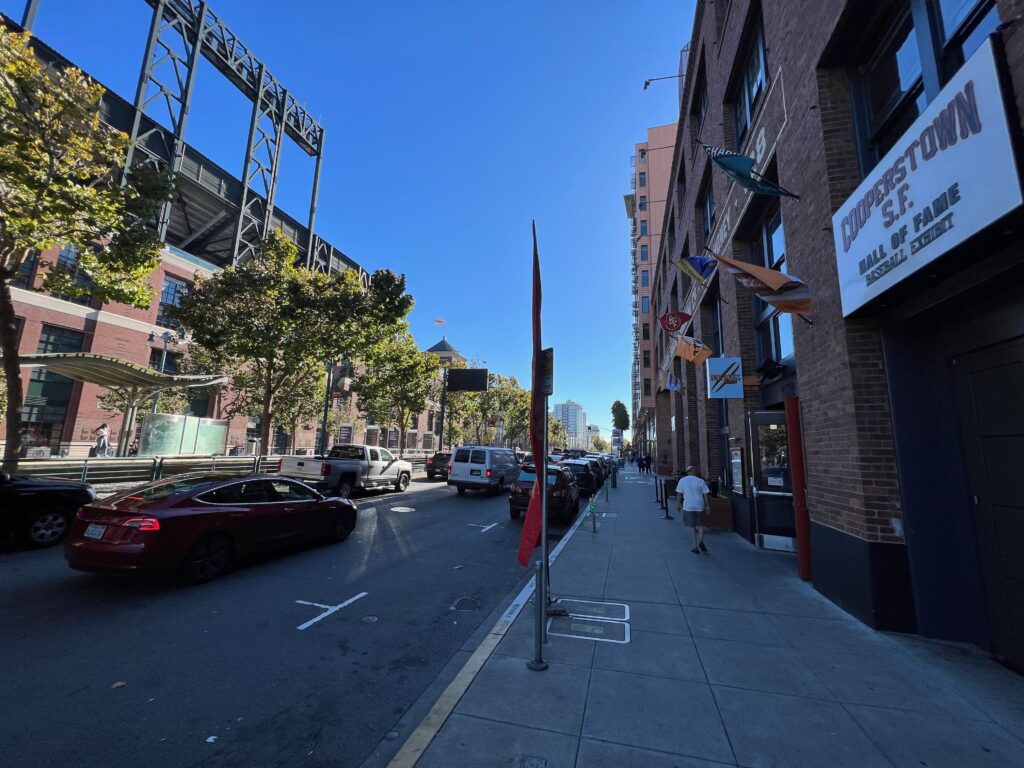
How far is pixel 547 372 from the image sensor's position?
449 centimetres

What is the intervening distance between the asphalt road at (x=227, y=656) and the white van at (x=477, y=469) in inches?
373

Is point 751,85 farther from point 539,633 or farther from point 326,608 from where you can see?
point 326,608

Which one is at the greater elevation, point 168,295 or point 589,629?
point 168,295

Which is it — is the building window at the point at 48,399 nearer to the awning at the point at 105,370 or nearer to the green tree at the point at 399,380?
the awning at the point at 105,370

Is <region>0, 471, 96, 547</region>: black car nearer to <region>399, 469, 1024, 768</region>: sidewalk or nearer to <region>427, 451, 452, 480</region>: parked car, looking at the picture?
<region>399, 469, 1024, 768</region>: sidewalk

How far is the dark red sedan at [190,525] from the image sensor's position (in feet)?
18.7

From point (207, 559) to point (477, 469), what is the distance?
37.9ft

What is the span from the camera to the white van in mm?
17359

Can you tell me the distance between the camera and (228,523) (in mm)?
6637

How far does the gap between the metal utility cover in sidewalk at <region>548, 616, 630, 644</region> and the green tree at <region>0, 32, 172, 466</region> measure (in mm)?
12111

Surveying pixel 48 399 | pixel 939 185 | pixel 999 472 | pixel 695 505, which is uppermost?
pixel 939 185

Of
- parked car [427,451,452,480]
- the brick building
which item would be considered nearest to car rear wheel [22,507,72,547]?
the brick building

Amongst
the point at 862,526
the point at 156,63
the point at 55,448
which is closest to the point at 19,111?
the point at 862,526

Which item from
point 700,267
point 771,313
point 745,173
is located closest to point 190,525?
point 745,173
